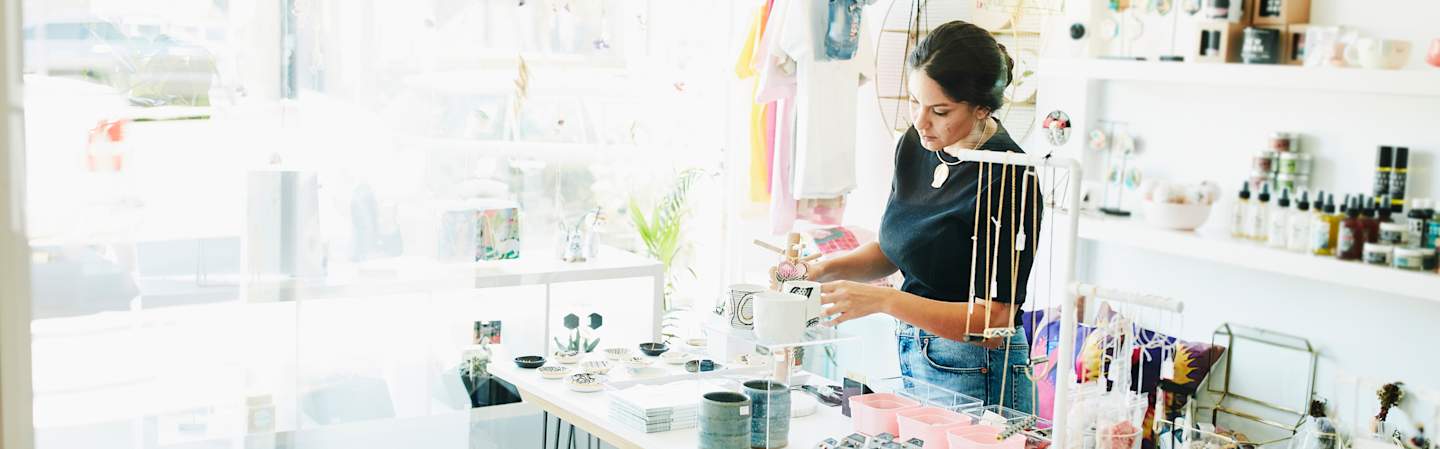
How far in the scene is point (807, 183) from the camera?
425 centimetres

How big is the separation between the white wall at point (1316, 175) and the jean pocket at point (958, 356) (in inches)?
41.0

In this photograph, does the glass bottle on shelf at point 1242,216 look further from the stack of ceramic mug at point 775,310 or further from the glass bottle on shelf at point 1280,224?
the stack of ceramic mug at point 775,310

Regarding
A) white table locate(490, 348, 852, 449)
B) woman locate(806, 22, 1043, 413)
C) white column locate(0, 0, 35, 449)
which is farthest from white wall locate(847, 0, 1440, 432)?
white column locate(0, 0, 35, 449)

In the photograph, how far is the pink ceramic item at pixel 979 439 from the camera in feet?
7.21

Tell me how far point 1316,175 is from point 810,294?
1.49 m

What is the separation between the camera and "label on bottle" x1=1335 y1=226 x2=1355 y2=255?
287cm

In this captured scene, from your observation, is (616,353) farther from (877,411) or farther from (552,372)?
(877,411)

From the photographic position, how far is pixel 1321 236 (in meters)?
2.93

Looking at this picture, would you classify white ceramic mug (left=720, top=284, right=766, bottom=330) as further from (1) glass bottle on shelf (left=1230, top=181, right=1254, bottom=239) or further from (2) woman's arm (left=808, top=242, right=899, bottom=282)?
(1) glass bottle on shelf (left=1230, top=181, right=1254, bottom=239)

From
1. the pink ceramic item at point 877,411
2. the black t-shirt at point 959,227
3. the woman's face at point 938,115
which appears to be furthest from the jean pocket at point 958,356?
the woman's face at point 938,115

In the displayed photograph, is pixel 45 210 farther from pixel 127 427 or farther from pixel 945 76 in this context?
pixel 945 76

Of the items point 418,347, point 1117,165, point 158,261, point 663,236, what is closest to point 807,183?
point 663,236

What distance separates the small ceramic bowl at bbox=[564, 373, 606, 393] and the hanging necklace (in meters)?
0.88

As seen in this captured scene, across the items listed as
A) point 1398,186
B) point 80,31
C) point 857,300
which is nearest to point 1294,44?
point 1398,186
